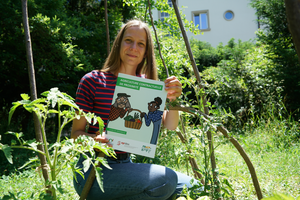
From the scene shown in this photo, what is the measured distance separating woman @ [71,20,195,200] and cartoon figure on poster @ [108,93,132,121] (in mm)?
114

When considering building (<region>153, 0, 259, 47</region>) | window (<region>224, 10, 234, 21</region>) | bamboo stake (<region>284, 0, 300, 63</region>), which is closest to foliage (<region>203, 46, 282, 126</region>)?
bamboo stake (<region>284, 0, 300, 63</region>)

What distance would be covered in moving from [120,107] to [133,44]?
61 centimetres

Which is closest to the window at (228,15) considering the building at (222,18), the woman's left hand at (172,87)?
the building at (222,18)

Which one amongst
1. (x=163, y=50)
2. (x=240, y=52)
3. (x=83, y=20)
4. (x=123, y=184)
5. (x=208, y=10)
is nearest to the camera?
(x=123, y=184)

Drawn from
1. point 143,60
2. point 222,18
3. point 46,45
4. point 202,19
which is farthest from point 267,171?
point 202,19

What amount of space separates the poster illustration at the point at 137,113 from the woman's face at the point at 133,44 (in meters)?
0.51

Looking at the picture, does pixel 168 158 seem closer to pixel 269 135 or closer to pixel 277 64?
pixel 269 135

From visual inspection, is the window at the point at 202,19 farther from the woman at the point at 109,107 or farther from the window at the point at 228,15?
the woman at the point at 109,107

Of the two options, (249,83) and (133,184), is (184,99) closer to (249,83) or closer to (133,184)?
(133,184)

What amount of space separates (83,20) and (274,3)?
4.36 metres

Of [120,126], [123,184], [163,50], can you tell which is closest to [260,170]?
[163,50]

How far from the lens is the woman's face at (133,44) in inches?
58.8

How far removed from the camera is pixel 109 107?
1.41 m

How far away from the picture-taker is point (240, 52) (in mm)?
5562
